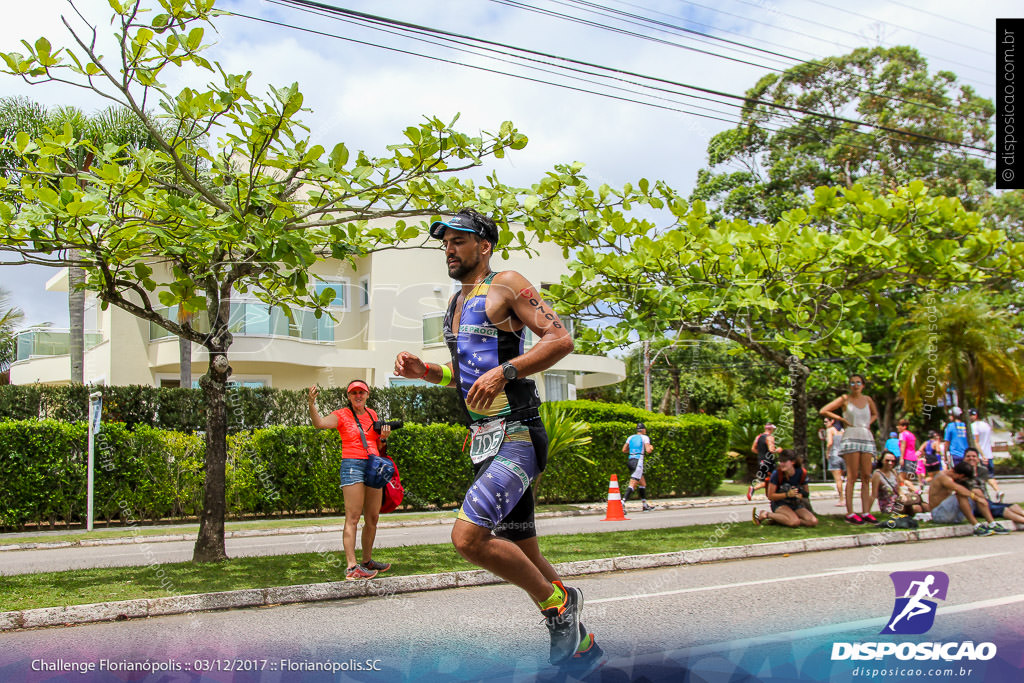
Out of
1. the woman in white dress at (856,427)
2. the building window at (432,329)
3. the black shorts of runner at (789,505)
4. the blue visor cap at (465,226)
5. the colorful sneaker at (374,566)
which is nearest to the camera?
the blue visor cap at (465,226)

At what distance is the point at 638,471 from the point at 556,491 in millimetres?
2013

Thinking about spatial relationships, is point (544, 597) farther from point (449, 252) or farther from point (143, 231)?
point (143, 231)

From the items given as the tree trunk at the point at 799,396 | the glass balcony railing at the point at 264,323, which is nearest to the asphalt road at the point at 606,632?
the tree trunk at the point at 799,396

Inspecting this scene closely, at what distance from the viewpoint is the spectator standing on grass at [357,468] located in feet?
24.2

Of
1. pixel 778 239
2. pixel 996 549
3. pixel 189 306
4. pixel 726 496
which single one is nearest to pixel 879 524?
pixel 996 549

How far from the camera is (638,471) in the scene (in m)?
19.2

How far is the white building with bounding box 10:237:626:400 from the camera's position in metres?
24.5

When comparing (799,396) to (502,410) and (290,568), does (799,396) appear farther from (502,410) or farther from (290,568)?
(502,410)

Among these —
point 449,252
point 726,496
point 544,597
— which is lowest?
point 726,496

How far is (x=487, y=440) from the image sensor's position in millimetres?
3748

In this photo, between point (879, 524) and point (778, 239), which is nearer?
point (778, 239)

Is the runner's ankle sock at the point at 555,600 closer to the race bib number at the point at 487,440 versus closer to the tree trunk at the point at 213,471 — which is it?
the race bib number at the point at 487,440

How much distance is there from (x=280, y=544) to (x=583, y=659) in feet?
32.4

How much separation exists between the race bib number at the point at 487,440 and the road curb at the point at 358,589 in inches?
149
